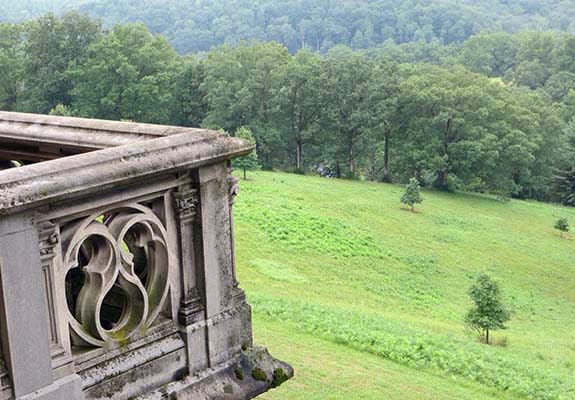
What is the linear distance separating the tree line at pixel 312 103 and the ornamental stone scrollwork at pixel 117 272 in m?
46.5

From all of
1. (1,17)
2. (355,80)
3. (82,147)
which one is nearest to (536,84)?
(355,80)

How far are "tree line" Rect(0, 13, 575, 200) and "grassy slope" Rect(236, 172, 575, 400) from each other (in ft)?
14.8

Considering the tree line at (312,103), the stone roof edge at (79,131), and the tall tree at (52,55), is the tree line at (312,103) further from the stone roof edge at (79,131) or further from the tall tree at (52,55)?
the stone roof edge at (79,131)

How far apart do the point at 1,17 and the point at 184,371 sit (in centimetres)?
19736

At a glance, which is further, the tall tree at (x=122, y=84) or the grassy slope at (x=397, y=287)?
the tall tree at (x=122, y=84)

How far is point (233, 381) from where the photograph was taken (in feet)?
15.6

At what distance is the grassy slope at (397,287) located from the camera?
40.7 ft

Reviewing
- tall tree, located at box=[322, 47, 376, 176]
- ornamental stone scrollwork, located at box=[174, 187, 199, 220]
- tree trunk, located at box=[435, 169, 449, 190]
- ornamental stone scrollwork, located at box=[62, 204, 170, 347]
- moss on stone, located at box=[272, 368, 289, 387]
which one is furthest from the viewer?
tall tree, located at box=[322, 47, 376, 176]

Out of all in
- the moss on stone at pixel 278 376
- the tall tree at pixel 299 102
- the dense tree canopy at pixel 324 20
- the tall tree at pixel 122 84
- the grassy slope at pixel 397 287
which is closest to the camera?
the moss on stone at pixel 278 376

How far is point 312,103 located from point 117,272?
52.8 m

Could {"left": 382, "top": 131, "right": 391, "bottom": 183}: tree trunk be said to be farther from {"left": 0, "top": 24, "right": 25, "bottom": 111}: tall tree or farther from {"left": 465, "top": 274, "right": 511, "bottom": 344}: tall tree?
{"left": 465, "top": 274, "right": 511, "bottom": 344}: tall tree

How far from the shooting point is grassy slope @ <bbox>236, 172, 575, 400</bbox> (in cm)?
1239

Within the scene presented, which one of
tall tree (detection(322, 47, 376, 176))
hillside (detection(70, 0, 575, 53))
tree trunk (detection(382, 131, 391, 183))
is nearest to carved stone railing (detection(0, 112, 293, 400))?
tall tree (detection(322, 47, 376, 176))

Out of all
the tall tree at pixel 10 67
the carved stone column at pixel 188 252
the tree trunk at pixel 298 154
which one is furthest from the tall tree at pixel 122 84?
the carved stone column at pixel 188 252
